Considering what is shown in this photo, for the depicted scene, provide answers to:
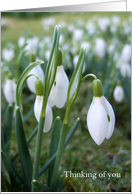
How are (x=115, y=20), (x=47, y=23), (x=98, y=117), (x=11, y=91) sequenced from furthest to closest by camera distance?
(x=47, y=23)
(x=115, y=20)
(x=11, y=91)
(x=98, y=117)

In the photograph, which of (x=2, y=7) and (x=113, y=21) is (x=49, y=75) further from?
(x=113, y=21)

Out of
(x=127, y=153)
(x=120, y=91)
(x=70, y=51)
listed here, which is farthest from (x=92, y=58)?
(x=127, y=153)

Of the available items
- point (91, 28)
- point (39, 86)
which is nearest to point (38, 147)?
point (39, 86)

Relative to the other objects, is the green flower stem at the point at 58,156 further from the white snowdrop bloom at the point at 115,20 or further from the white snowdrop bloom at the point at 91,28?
the white snowdrop bloom at the point at 115,20

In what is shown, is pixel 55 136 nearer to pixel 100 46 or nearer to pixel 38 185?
pixel 38 185

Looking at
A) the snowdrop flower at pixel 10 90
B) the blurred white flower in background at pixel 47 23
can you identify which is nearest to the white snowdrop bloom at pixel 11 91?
the snowdrop flower at pixel 10 90

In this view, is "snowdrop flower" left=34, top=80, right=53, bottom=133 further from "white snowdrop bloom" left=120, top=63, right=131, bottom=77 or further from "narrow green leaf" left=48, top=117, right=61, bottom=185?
"white snowdrop bloom" left=120, top=63, right=131, bottom=77
